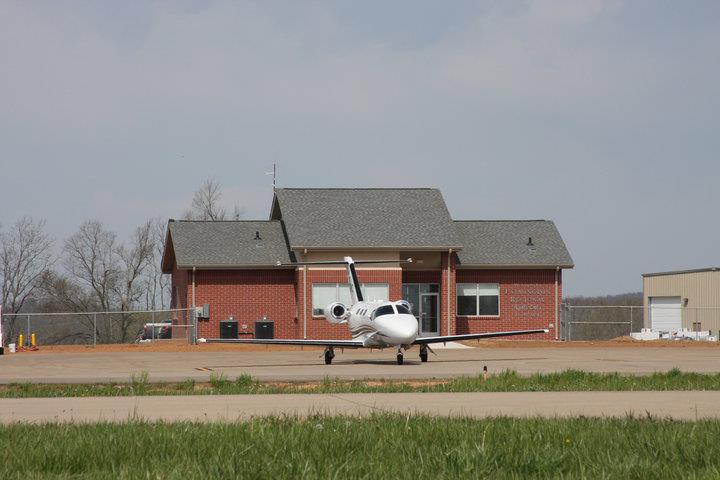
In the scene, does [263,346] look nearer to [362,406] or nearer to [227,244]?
[227,244]

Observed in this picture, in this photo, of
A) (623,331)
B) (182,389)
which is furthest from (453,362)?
(623,331)

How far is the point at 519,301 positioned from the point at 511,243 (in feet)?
10.4

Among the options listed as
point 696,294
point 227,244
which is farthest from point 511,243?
point 696,294

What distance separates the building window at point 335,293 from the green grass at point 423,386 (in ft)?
90.3

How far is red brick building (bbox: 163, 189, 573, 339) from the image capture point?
50.1m

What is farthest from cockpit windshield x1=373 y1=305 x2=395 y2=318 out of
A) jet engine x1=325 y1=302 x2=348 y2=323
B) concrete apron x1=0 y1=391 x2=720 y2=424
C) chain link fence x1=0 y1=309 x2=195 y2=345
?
chain link fence x1=0 y1=309 x2=195 y2=345

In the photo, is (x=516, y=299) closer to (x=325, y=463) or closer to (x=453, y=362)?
(x=453, y=362)

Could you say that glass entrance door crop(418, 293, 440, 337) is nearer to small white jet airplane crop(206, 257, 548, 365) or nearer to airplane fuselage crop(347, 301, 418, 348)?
small white jet airplane crop(206, 257, 548, 365)

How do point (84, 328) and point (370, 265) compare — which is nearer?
point (370, 265)

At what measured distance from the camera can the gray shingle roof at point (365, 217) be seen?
50.4m

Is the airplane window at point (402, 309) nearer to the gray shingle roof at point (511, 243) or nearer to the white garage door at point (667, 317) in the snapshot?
the gray shingle roof at point (511, 243)

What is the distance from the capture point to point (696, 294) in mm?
64625

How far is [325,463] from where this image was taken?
8742 millimetres

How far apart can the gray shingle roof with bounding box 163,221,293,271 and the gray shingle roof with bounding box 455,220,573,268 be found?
9176 mm
